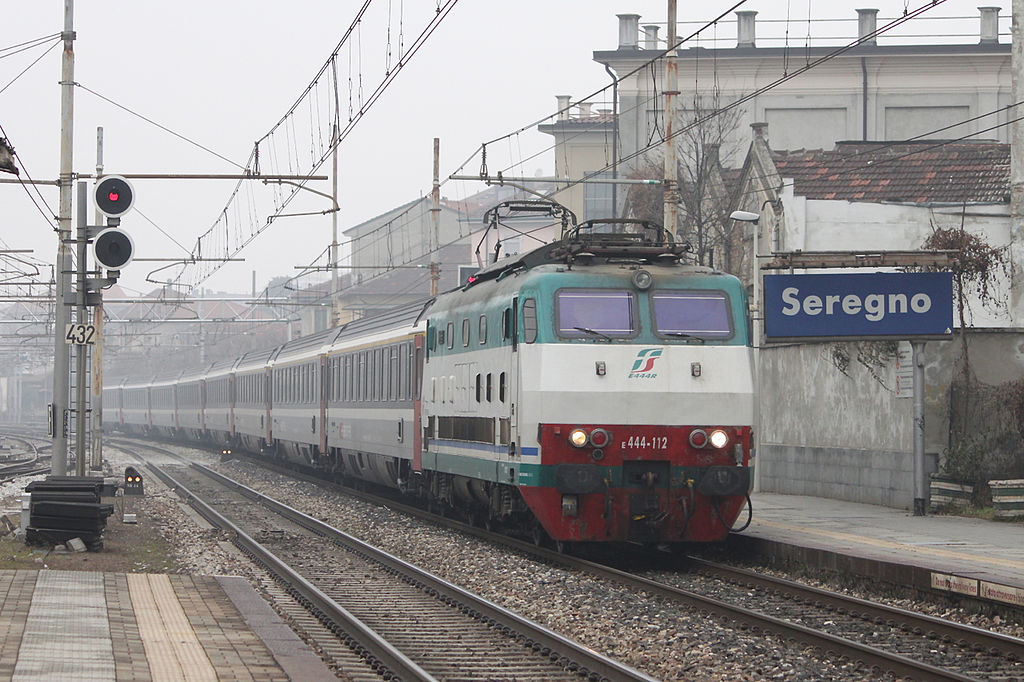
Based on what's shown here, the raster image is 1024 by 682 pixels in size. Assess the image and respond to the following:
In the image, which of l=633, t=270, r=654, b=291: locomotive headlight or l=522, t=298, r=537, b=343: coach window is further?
l=633, t=270, r=654, b=291: locomotive headlight

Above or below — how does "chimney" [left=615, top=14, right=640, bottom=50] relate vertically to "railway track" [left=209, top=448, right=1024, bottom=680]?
above

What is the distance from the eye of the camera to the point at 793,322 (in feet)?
64.5

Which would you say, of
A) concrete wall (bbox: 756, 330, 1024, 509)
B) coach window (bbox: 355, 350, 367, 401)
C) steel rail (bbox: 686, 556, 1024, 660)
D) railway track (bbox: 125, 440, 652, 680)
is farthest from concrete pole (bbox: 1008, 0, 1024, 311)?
coach window (bbox: 355, 350, 367, 401)

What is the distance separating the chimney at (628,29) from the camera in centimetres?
5847

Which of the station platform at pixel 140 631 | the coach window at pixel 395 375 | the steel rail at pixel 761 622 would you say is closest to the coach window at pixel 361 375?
the coach window at pixel 395 375

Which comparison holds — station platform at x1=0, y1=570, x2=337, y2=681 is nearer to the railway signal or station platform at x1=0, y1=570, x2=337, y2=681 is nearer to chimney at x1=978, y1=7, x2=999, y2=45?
the railway signal

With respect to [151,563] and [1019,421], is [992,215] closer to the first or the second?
[1019,421]

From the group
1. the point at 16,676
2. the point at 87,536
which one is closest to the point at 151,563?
the point at 87,536

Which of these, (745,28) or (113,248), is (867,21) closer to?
(745,28)

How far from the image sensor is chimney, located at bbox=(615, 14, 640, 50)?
2302 inches

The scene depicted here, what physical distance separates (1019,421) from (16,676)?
1463 centimetres

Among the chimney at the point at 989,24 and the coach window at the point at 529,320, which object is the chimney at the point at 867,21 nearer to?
the chimney at the point at 989,24

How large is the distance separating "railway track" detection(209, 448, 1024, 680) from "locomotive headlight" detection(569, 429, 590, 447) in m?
1.26

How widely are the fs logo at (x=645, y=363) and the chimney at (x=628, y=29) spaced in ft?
147
